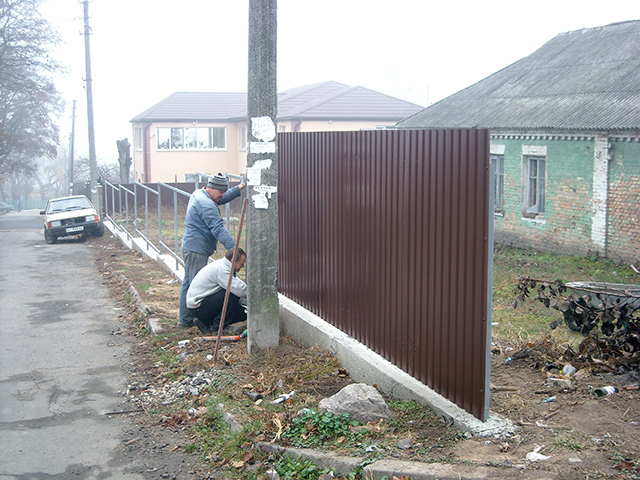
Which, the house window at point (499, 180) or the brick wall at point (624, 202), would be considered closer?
the brick wall at point (624, 202)

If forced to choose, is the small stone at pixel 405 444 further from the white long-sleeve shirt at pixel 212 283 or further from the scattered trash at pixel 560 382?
the white long-sleeve shirt at pixel 212 283

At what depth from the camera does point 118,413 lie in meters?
5.77

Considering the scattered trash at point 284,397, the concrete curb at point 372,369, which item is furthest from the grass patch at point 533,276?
the scattered trash at point 284,397

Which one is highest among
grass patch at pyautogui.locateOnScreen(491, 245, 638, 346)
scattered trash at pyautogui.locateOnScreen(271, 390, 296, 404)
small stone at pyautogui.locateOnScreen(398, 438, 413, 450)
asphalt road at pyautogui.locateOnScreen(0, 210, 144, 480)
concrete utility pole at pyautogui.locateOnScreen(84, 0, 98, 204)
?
concrete utility pole at pyautogui.locateOnScreen(84, 0, 98, 204)

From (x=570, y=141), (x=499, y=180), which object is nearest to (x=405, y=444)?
(x=570, y=141)

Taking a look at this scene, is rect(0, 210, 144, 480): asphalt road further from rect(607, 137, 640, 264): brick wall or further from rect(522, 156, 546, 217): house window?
rect(522, 156, 546, 217): house window

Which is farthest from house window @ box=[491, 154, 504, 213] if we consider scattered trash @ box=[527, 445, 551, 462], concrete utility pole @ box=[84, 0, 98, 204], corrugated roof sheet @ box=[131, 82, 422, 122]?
corrugated roof sheet @ box=[131, 82, 422, 122]

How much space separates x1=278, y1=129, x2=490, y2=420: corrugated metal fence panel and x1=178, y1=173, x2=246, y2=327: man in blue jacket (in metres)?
0.92

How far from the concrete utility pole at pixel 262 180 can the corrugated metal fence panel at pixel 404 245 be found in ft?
1.68

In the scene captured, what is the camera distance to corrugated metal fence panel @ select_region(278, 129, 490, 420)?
4.17m

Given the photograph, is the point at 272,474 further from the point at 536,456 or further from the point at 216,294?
the point at 216,294

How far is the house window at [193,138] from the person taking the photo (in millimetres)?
41688

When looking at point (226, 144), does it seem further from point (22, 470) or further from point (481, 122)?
point (22, 470)

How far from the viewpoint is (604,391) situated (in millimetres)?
4777
